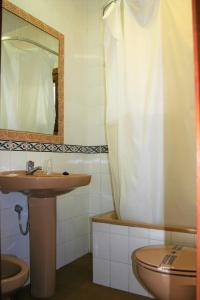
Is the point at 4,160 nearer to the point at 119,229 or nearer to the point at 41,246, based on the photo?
the point at 41,246

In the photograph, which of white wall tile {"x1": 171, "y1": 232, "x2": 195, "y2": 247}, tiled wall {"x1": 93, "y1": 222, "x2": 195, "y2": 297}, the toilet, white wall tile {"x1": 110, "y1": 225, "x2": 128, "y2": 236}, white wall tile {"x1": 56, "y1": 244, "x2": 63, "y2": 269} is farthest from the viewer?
white wall tile {"x1": 56, "y1": 244, "x2": 63, "y2": 269}

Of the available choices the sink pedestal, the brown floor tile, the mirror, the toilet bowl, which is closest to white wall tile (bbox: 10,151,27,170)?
the mirror

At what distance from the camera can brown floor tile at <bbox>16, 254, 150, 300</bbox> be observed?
74.8 inches

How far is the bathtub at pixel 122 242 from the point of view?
1.88 m

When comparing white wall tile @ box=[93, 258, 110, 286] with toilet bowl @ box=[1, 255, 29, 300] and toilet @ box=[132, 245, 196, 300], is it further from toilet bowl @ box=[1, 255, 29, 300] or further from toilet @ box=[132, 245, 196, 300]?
toilet bowl @ box=[1, 255, 29, 300]

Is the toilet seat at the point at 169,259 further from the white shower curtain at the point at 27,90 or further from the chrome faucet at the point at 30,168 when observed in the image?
the white shower curtain at the point at 27,90

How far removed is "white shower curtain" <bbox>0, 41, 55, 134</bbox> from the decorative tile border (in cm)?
11

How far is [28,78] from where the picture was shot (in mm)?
2166

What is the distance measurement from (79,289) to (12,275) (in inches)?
25.6

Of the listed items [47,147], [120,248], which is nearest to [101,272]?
[120,248]

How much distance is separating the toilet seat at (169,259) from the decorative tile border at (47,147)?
3.54 feet

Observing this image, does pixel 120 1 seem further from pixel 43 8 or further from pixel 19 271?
pixel 19 271

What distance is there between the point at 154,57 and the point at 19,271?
169cm

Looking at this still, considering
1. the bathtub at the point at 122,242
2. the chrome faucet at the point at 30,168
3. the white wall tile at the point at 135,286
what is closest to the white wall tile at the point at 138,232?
the bathtub at the point at 122,242
